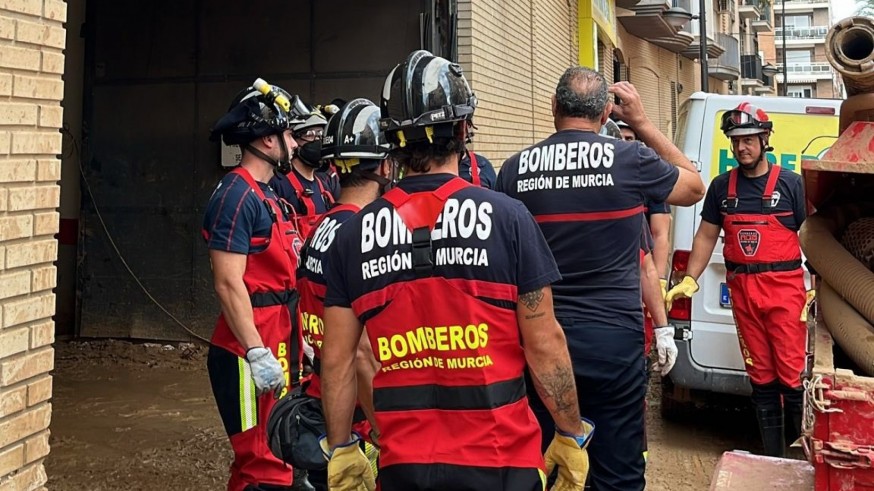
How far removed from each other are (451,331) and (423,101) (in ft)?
2.27

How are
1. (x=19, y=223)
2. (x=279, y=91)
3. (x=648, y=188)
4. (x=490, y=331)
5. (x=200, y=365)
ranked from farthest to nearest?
(x=200, y=365) < (x=279, y=91) < (x=648, y=188) < (x=19, y=223) < (x=490, y=331)

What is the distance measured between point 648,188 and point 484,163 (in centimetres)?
196

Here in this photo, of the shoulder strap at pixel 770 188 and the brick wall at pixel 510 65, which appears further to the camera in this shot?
the brick wall at pixel 510 65

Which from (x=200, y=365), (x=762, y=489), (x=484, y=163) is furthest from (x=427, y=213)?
(x=200, y=365)

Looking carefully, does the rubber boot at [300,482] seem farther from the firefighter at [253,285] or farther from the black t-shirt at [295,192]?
the black t-shirt at [295,192]

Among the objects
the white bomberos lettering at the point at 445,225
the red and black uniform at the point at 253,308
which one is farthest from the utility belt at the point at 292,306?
the white bomberos lettering at the point at 445,225

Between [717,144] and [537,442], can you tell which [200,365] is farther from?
[537,442]

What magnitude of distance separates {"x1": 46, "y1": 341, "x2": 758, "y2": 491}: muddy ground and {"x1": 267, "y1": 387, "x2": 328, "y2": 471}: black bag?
7.19 ft

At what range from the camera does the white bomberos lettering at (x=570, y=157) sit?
360cm

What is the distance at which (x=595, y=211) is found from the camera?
142 inches

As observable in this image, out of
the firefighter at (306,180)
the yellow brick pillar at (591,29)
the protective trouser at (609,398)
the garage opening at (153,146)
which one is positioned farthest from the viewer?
the yellow brick pillar at (591,29)

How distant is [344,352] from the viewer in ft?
8.56

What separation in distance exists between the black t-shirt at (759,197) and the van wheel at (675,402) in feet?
5.13

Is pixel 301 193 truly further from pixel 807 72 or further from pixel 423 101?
pixel 807 72
